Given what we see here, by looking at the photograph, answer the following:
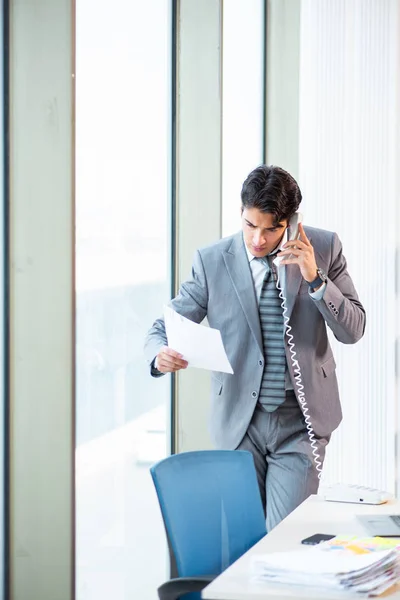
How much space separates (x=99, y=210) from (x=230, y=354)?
2.54ft

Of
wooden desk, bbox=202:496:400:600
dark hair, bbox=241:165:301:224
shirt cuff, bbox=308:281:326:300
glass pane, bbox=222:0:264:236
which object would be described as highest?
glass pane, bbox=222:0:264:236

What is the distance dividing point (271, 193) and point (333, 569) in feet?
4.51

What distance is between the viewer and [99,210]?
126 inches

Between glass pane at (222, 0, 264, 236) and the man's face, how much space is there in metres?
1.42

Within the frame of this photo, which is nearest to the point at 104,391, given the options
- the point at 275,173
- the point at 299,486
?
the point at 299,486

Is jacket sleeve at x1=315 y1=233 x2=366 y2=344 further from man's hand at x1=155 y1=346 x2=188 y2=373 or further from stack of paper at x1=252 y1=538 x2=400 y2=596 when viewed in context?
stack of paper at x1=252 y1=538 x2=400 y2=596

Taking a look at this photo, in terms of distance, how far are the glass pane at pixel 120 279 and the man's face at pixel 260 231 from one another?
643mm

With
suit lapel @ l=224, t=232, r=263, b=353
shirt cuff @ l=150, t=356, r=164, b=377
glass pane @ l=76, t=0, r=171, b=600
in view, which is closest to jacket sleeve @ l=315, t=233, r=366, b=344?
suit lapel @ l=224, t=232, r=263, b=353

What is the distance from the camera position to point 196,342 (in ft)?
8.53

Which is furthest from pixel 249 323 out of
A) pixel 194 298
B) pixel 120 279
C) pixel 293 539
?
pixel 293 539

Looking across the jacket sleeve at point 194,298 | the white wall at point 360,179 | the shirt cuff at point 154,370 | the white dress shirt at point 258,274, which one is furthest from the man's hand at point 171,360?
the white wall at point 360,179

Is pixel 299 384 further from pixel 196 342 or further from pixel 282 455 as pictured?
pixel 196 342

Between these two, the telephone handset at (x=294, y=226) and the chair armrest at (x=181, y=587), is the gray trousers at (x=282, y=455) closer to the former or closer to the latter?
the telephone handset at (x=294, y=226)

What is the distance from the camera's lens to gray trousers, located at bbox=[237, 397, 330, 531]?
9.43 feet
